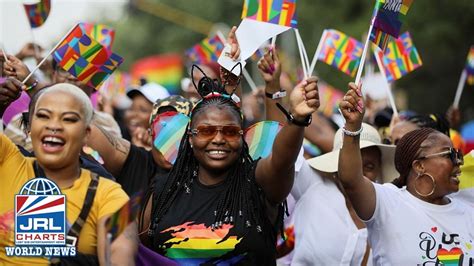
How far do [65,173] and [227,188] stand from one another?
3.42ft

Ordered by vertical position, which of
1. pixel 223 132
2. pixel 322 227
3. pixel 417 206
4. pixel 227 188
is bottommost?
pixel 322 227

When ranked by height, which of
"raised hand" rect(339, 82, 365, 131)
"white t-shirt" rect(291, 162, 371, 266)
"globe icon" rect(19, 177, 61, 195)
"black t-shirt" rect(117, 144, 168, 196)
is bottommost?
"white t-shirt" rect(291, 162, 371, 266)

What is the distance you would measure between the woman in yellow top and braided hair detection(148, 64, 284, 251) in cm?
75

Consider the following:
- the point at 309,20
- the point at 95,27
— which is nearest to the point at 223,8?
the point at 309,20

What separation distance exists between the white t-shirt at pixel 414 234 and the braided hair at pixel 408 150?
0.24 m

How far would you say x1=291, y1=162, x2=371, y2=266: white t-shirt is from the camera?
267 inches

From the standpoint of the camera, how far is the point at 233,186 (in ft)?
18.9

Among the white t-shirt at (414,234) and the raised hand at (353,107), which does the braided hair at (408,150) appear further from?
the raised hand at (353,107)

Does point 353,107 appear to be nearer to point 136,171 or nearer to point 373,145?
point 373,145

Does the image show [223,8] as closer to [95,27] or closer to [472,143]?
[472,143]

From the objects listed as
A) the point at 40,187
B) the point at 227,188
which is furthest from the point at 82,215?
the point at 227,188

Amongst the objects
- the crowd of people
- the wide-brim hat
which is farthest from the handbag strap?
the wide-brim hat

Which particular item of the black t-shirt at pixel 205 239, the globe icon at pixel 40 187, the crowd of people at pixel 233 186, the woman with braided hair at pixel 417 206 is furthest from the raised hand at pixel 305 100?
the globe icon at pixel 40 187

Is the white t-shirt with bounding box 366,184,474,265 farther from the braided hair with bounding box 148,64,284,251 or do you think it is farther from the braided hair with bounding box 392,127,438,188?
the braided hair with bounding box 148,64,284,251
